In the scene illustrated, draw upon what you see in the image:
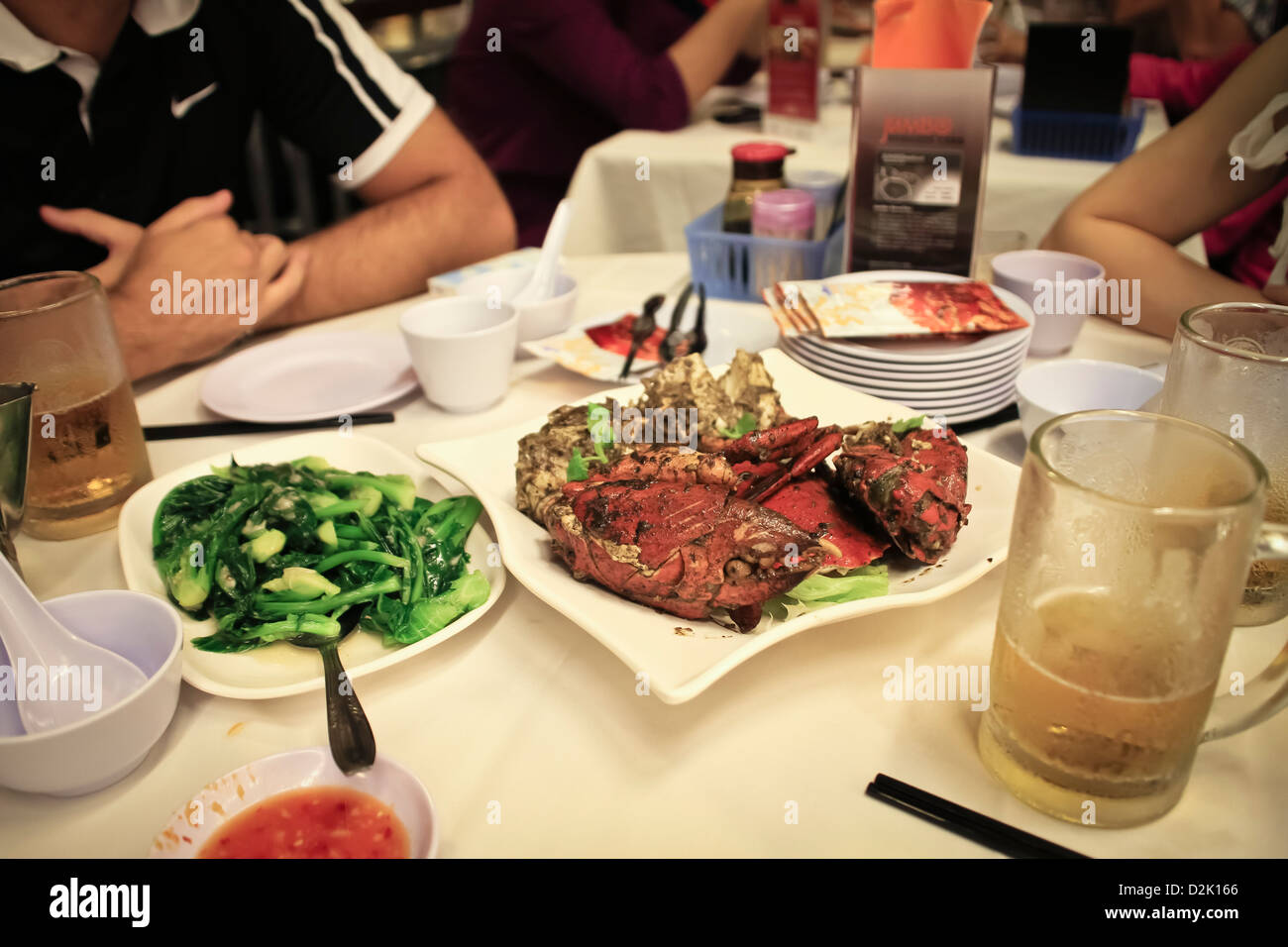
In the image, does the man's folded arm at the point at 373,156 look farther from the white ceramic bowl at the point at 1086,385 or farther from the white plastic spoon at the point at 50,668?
the white ceramic bowl at the point at 1086,385

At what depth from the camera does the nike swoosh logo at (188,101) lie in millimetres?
2445

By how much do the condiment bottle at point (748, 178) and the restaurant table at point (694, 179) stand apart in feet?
3.11

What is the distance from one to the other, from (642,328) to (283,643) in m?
1.09

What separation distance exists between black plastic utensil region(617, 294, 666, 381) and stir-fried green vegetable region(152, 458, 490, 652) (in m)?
0.58

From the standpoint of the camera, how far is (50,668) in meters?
1.05

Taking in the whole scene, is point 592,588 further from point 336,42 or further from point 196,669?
point 336,42

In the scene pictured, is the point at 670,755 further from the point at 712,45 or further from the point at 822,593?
the point at 712,45

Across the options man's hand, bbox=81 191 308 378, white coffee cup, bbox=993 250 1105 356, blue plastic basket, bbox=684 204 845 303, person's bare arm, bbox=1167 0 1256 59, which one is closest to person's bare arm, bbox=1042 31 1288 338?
white coffee cup, bbox=993 250 1105 356

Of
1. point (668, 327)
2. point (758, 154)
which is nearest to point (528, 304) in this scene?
point (668, 327)

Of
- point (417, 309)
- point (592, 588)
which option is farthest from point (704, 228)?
point (592, 588)

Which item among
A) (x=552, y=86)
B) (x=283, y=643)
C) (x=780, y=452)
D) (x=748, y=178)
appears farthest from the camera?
(x=552, y=86)

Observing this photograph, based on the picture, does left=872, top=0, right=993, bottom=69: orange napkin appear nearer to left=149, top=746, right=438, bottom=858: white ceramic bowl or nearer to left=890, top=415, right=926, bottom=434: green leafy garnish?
left=890, top=415, right=926, bottom=434: green leafy garnish

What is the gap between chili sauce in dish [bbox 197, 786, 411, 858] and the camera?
2.91 feet
